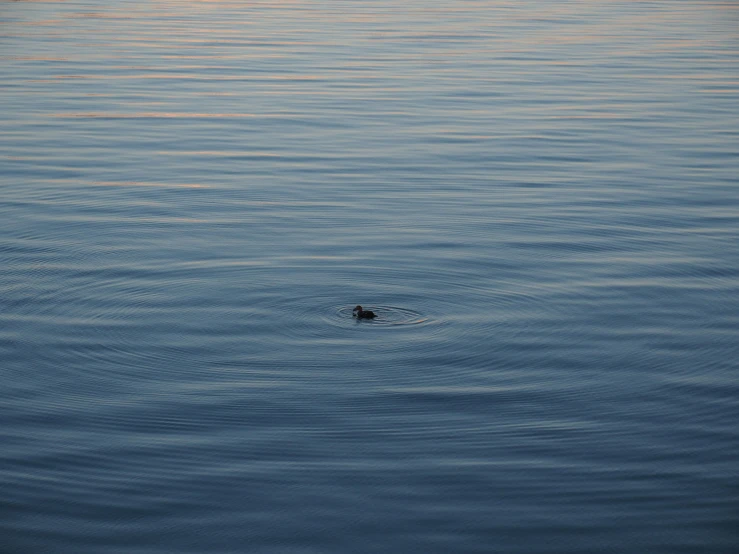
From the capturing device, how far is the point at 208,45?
112ft

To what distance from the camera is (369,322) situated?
11844 mm

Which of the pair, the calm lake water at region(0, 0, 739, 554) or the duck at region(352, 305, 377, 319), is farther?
the duck at region(352, 305, 377, 319)

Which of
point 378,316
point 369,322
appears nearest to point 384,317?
point 378,316

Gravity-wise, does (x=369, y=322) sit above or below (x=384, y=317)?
below

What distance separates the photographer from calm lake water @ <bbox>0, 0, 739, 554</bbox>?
8.44 m

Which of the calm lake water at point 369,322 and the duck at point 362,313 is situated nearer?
the calm lake water at point 369,322

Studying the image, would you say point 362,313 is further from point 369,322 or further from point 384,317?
point 384,317

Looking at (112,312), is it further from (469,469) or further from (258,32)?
(258,32)

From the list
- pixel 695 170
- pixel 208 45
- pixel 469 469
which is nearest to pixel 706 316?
pixel 469 469

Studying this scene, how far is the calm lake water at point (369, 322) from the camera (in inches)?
332

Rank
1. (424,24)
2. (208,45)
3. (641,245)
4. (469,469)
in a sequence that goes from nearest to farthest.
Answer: (469,469) < (641,245) < (208,45) < (424,24)

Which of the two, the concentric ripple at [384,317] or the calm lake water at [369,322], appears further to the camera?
the concentric ripple at [384,317]

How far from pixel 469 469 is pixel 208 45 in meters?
26.9

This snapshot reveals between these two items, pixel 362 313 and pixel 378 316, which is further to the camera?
pixel 378 316
